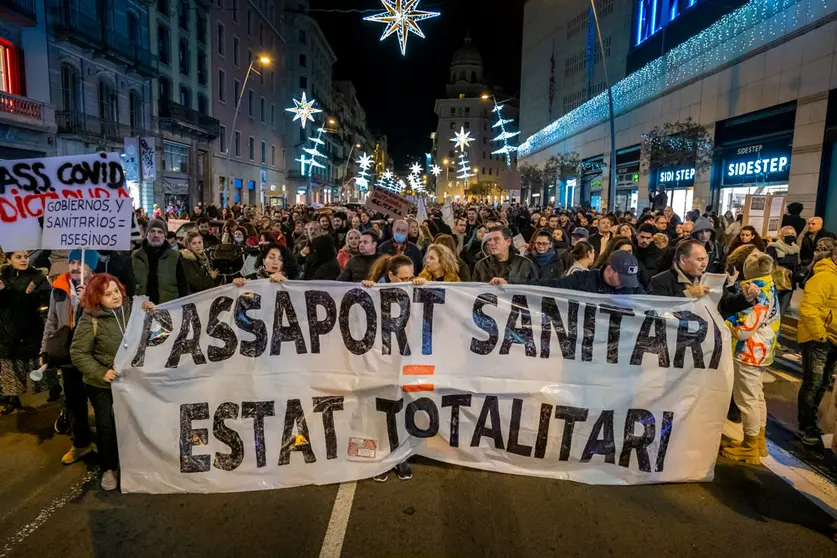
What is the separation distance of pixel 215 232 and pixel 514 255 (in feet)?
33.1

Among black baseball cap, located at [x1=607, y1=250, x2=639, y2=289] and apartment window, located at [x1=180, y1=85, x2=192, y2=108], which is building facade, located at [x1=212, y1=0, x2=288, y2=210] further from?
black baseball cap, located at [x1=607, y1=250, x2=639, y2=289]

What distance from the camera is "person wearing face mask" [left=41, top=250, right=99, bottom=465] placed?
4.52m

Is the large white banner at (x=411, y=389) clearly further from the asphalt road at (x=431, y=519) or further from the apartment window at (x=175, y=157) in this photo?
the apartment window at (x=175, y=157)

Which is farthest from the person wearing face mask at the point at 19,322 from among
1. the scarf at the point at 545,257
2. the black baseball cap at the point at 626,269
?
the black baseball cap at the point at 626,269

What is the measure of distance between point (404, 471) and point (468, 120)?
126 meters

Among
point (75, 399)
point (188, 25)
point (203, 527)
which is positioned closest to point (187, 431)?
point (203, 527)

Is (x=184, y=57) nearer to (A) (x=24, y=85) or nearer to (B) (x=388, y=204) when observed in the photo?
(A) (x=24, y=85)

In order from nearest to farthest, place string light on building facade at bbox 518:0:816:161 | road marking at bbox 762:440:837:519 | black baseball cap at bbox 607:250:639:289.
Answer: road marking at bbox 762:440:837:519
black baseball cap at bbox 607:250:639:289
string light on building facade at bbox 518:0:816:161

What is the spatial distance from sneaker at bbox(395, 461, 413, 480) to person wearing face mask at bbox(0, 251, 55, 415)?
3.94 meters

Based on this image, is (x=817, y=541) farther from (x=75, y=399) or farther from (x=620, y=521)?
(x=75, y=399)

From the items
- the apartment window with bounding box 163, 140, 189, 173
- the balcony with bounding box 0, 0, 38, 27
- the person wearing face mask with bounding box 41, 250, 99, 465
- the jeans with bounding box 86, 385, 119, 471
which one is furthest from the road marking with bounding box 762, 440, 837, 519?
the apartment window with bounding box 163, 140, 189, 173

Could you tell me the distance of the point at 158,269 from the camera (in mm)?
6691

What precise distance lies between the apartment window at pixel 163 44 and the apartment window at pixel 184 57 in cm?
205

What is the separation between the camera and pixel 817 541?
3.50 metres
